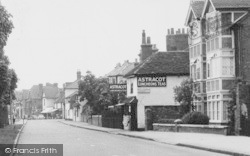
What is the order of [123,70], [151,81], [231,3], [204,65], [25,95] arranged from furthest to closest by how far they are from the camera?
[25,95] → [123,70] → [151,81] → [204,65] → [231,3]

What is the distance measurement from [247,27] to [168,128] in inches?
397

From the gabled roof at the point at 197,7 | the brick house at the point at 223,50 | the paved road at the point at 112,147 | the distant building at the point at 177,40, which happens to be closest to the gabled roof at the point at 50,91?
the distant building at the point at 177,40

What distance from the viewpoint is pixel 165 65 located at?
161 feet

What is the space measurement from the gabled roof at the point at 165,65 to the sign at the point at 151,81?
19.2 inches

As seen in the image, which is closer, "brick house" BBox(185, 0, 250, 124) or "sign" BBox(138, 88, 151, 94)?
"brick house" BBox(185, 0, 250, 124)

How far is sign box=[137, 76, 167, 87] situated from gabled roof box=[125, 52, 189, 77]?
1.60 feet

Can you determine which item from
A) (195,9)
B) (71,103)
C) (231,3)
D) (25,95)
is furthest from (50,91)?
(231,3)

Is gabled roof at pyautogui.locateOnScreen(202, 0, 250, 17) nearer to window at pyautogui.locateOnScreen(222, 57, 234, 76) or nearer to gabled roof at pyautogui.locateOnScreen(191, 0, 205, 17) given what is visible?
gabled roof at pyautogui.locateOnScreen(191, 0, 205, 17)

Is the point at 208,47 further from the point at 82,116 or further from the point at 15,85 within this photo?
the point at 82,116

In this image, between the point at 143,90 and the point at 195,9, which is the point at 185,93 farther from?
the point at 195,9

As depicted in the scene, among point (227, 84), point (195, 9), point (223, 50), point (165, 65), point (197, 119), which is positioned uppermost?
point (195, 9)

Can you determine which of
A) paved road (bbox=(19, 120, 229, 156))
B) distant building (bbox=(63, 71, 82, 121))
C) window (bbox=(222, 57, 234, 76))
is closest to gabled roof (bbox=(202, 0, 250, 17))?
window (bbox=(222, 57, 234, 76))

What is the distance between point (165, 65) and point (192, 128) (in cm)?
1357

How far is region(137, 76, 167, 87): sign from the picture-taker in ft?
155
